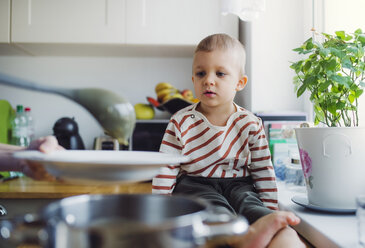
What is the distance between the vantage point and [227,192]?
1.11 metres

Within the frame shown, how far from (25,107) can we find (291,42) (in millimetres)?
1543

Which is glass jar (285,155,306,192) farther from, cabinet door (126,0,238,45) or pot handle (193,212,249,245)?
pot handle (193,212,249,245)

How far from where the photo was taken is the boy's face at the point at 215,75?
1186mm

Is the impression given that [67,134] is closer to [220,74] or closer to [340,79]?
[220,74]

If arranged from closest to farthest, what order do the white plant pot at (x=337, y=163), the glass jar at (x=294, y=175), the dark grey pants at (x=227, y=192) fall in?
the white plant pot at (x=337, y=163), the dark grey pants at (x=227, y=192), the glass jar at (x=294, y=175)

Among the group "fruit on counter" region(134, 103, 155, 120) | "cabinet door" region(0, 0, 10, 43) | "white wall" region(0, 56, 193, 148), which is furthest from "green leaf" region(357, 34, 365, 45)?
"cabinet door" region(0, 0, 10, 43)

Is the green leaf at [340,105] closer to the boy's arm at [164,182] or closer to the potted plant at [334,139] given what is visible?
the potted plant at [334,139]

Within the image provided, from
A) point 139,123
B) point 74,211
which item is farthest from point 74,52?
point 74,211

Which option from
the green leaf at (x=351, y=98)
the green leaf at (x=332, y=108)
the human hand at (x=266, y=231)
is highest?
the green leaf at (x=351, y=98)

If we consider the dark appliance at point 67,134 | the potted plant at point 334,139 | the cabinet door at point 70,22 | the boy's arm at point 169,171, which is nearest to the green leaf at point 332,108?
the potted plant at point 334,139

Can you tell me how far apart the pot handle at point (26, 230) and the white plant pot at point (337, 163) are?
71cm

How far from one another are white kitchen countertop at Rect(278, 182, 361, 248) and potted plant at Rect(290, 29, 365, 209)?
32mm

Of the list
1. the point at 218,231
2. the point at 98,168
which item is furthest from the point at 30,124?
the point at 218,231

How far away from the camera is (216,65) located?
1.19 m
